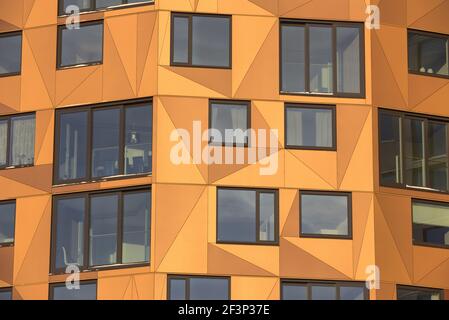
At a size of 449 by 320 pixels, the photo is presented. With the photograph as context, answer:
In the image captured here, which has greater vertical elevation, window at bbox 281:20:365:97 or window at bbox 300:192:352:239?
window at bbox 281:20:365:97

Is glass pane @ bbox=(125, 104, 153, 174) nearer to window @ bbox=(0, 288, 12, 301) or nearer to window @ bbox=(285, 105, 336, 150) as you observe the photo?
window @ bbox=(285, 105, 336, 150)

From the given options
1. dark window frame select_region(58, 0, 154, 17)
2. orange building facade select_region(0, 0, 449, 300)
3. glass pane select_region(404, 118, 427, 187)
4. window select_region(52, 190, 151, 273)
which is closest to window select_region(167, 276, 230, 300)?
orange building facade select_region(0, 0, 449, 300)

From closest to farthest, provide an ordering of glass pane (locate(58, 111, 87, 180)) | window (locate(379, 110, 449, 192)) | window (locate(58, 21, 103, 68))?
glass pane (locate(58, 111, 87, 180)) → window (locate(379, 110, 449, 192)) → window (locate(58, 21, 103, 68))

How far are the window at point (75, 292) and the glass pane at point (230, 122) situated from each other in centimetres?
549

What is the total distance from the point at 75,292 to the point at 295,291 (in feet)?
20.9

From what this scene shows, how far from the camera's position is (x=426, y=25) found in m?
52.0

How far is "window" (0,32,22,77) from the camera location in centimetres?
5181

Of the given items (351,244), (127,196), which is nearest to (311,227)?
(351,244)

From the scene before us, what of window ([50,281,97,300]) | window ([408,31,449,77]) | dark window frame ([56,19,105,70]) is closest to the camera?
window ([50,281,97,300])

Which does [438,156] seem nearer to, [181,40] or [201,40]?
[201,40]

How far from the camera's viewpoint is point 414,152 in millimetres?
51188

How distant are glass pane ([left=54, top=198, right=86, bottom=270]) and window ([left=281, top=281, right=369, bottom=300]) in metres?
6.08

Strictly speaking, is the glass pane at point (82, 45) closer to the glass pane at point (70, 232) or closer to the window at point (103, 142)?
the window at point (103, 142)

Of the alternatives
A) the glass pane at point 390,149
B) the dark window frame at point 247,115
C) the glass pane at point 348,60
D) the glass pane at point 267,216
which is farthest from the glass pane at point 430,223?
the dark window frame at point 247,115
